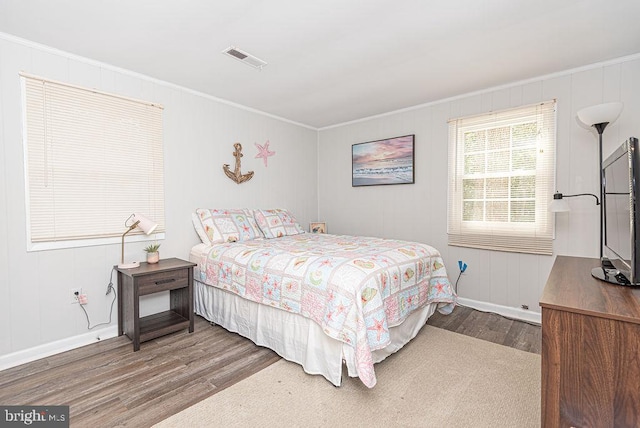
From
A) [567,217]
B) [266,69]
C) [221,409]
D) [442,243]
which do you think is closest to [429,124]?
[442,243]

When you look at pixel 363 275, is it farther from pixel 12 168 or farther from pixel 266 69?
pixel 12 168

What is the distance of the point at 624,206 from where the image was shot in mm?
1405

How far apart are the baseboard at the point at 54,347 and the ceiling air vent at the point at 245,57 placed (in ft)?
8.47

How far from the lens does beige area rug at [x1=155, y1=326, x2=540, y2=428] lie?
5.51 feet

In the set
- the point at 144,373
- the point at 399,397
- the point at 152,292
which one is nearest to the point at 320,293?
the point at 399,397

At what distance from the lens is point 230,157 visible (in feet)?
12.2

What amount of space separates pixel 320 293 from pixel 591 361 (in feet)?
4.52

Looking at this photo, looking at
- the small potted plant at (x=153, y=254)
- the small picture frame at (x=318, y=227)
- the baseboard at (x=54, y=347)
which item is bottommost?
the baseboard at (x=54, y=347)

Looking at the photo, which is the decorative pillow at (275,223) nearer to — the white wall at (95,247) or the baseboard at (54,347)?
the white wall at (95,247)

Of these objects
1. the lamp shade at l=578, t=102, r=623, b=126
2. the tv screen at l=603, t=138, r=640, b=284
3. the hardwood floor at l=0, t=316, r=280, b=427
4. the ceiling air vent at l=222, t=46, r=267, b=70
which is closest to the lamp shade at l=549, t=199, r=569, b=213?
the lamp shade at l=578, t=102, r=623, b=126

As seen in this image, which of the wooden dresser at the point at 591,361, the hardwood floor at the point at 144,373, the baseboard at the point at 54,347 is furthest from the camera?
the baseboard at the point at 54,347

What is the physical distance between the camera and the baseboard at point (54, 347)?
225 centimetres

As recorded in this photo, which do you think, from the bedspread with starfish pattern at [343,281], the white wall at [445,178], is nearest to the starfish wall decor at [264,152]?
the white wall at [445,178]

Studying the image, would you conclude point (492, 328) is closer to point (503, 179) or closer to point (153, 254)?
point (503, 179)
